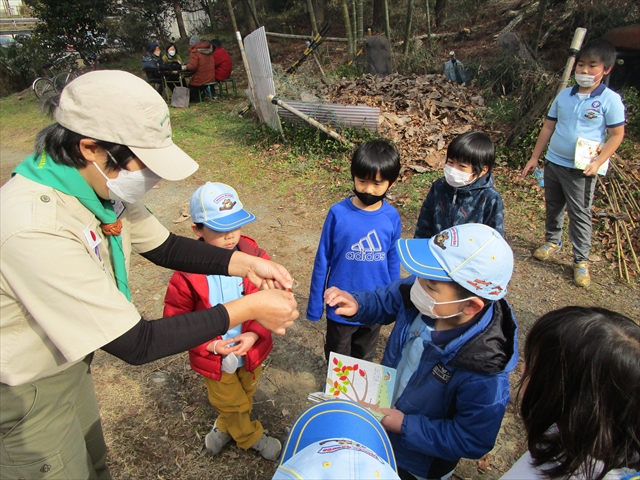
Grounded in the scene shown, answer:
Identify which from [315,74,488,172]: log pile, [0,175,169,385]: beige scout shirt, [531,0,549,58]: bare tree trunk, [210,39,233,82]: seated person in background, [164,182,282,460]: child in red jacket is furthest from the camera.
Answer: [210,39,233,82]: seated person in background

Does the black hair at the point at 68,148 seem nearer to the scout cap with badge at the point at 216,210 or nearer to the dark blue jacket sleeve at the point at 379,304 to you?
the scout cap with badge at the point at 216,210

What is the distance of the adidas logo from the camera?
2662mm

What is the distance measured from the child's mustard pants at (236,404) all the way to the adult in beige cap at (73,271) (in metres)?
0.73

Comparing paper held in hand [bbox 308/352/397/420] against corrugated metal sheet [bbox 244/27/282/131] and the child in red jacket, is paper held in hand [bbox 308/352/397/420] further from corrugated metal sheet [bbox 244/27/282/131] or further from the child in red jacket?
corrugated metal sheet [bbox 244/27/282/131]

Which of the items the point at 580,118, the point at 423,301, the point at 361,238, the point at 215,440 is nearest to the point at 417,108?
the point at 580,118

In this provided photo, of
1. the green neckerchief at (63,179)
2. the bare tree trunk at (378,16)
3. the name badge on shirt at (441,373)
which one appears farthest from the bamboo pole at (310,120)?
the bare tree trunk at (378,16)

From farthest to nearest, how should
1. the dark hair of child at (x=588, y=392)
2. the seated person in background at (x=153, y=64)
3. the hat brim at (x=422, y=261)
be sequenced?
1. the seated person in background at (x=153, y=64)
2. the hat brim at (x=422, y=261)
3. the dark hair of child at (x=588, y=392)

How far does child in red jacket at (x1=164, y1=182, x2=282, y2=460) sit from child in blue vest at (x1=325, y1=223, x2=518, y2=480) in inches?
34.5

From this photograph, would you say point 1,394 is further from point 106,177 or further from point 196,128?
point 196,128

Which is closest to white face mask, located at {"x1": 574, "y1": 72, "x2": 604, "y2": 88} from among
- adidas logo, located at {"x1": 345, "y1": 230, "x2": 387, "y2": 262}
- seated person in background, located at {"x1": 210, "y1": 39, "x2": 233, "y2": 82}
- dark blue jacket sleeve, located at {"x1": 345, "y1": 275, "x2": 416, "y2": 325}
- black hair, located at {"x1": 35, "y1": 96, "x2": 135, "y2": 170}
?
adidas logo, located at {"x1": 345, "y1": 230, "x2": 387, "y2": 262}

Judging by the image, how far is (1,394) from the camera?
141cm

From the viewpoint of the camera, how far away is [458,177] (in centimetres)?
302

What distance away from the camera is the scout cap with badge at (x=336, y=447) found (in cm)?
73

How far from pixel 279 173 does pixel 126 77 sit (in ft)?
19.2
